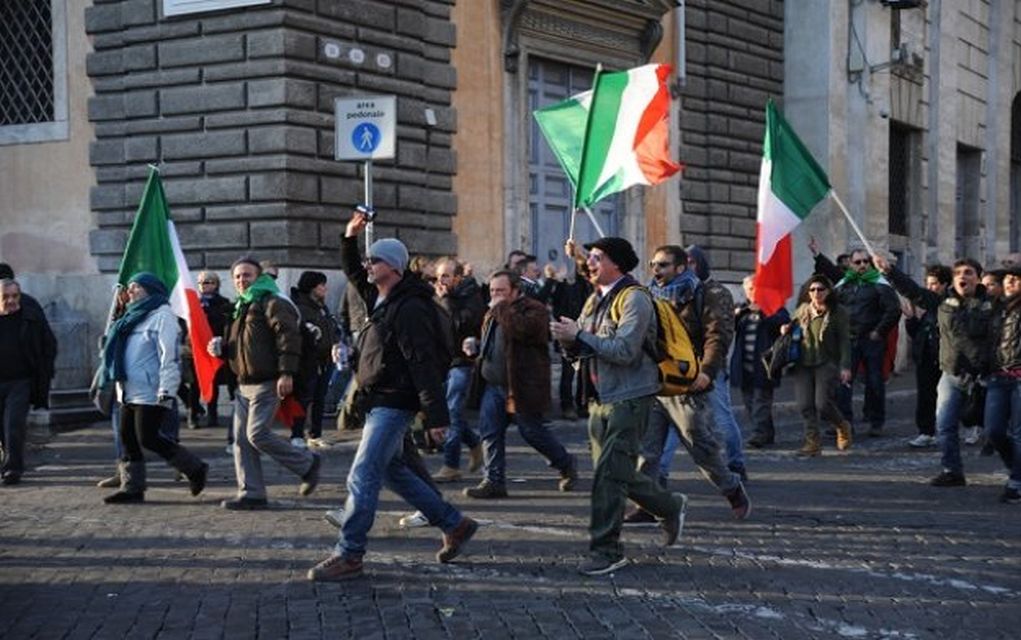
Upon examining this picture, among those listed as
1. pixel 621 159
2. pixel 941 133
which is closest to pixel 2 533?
pixel 621 159

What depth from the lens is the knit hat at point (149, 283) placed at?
875cm

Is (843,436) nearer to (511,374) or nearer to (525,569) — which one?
(511,374)

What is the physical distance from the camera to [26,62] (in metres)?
16.0

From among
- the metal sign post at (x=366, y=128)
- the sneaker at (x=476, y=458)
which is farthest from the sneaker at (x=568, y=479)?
the metal sign post at (x=366, y=128)

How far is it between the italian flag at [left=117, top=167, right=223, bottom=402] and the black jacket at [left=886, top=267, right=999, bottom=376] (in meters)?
4.72

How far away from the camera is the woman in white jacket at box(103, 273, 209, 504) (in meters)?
8.60

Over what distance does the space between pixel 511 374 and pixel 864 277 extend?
5.44 metres

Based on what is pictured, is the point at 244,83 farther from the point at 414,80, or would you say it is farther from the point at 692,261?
the point at 692,261

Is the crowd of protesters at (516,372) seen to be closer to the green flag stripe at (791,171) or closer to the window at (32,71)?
the green flag stripe at (791,171)

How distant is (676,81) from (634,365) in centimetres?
1388

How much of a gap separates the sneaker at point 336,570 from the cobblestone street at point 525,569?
0.06 meters

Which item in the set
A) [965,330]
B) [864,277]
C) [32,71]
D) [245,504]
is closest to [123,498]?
[245,504]

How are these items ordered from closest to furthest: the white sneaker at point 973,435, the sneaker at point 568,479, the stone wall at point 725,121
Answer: the sneaker at point 568,479 → the white sneaker at point 973,435 → the stone wall at point 725,121

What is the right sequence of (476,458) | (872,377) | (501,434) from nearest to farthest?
(501,434), (476,458), (872,377)
